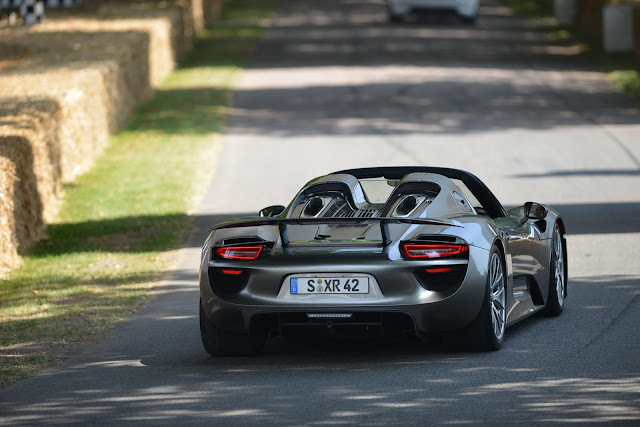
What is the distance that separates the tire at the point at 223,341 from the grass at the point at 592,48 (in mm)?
19226

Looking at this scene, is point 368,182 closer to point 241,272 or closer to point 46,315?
point 241,272

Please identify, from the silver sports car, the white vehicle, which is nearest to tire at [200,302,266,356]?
the silver sports car

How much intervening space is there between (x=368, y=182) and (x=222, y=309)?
1.99 meters

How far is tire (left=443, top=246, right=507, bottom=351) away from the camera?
8445 mm

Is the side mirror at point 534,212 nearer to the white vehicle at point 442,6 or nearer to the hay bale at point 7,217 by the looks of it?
the hay bale at point 7,217

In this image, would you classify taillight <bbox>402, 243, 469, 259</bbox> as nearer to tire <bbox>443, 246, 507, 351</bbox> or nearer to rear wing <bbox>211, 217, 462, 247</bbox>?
rear wing <bbox>211, 217, 462, 247</bbox>

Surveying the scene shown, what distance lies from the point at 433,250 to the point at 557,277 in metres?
2.37

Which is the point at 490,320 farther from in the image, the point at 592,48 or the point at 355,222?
the point at 592,48

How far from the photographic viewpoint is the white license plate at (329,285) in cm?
814

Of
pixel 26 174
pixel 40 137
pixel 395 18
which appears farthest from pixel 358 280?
pixel 395 18

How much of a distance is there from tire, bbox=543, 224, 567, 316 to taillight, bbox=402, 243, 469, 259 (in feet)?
6.54

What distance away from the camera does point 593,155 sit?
20375mm

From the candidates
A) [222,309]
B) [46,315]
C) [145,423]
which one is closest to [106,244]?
[46,315]

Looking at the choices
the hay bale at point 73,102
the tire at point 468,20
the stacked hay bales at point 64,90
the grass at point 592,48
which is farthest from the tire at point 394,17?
the hay bale at point 73,102
